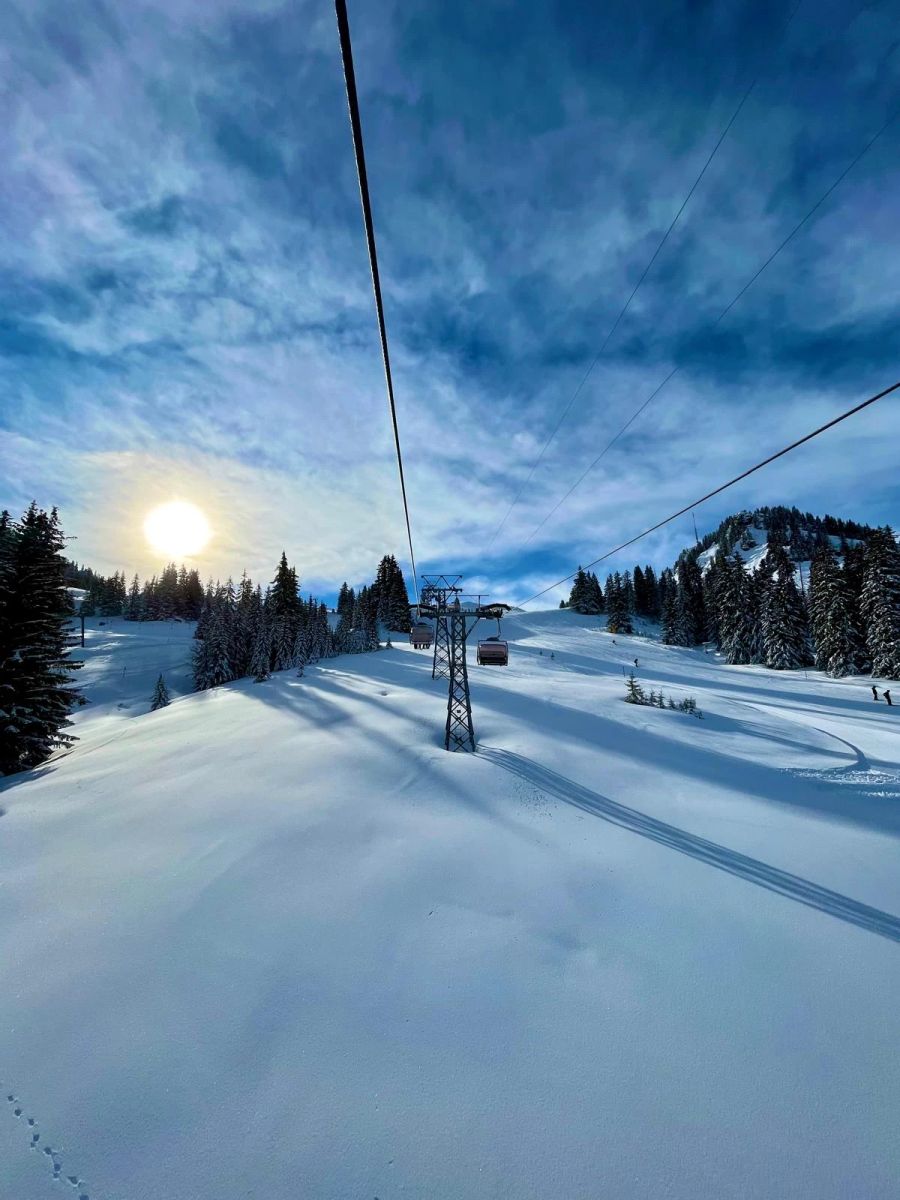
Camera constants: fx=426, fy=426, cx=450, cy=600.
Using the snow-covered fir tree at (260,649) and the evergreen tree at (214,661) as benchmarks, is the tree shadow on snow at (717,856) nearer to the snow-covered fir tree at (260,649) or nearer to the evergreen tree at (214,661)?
the snow-covered fir tree at (260,649)

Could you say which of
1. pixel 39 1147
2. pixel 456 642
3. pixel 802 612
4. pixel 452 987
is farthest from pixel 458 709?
pixel 802 612

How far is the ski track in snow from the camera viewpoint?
10.3ft

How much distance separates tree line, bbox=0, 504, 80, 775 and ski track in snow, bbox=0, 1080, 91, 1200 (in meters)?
17.6

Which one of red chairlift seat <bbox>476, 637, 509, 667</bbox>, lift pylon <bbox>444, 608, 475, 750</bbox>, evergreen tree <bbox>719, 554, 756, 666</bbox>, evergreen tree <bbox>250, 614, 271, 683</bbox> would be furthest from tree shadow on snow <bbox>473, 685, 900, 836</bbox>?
evergreen tree <bbox>719, 554, 756, 666</bbox>

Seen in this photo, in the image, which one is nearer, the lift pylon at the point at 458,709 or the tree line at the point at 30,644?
the lift pylon at the point at 458,709

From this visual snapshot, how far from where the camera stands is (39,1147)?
3379 millimetres

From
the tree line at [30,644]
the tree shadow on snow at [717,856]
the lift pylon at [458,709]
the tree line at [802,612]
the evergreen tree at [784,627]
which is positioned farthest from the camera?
the evergreen tree at [784,627]

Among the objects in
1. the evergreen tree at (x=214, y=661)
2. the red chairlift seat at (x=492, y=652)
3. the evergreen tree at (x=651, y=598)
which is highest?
the evergreen tree at (x=651, y=598)

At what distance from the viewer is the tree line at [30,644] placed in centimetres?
1633

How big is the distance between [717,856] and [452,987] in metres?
5.57

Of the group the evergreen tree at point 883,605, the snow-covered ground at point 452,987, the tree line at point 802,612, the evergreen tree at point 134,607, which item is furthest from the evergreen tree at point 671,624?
the evergreen tree at point 134,607

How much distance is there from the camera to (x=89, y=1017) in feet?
14.7

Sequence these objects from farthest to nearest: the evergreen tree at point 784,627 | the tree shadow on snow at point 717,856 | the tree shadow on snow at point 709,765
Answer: the evergreen tree at point 784,627 < the tree shadow on snow at point 709,765 < the tree shadow on snow at point 717,856

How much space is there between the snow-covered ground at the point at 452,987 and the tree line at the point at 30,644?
7.42m
